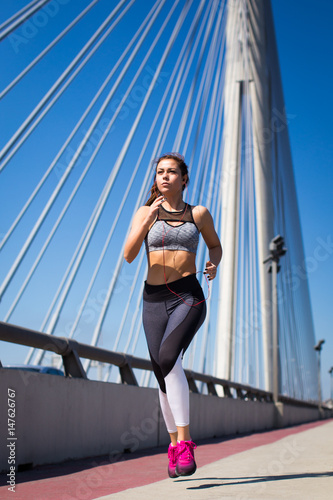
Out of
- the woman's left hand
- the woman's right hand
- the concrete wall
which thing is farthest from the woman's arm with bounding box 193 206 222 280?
the concrete wall

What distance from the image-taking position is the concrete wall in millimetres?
3426

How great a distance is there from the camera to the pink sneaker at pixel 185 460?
111 inches

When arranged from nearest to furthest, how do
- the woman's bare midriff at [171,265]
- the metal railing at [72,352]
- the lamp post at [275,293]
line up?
the woman's bare midriff at [171,265] → the metal railing at [72,352] → the lamp post at [275,293]

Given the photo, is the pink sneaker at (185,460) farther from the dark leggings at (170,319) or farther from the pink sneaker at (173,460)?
the dark leggings at (170,319)

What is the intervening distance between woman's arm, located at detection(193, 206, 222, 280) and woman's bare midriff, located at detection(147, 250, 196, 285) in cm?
11

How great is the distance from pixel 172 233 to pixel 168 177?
1.04ft

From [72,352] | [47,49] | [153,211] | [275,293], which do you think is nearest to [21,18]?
[47,49]

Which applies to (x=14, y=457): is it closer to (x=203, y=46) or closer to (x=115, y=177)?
(x=115, y=177)

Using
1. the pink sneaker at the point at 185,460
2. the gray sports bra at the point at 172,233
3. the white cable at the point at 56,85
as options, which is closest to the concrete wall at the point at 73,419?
the pink sneaker at the point at 185,460

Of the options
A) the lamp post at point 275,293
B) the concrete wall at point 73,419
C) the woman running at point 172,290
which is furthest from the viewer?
the lamp post at point 275,293

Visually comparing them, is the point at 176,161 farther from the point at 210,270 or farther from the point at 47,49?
the point at 47,49

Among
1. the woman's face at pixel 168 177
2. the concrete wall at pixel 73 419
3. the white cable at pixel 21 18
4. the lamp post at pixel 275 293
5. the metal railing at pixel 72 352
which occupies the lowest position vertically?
the concrete wall at pixel 73 419

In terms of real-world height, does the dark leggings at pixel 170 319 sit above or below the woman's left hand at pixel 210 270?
below

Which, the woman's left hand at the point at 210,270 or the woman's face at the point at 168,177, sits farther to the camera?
the woman's face at the point at 168,177
